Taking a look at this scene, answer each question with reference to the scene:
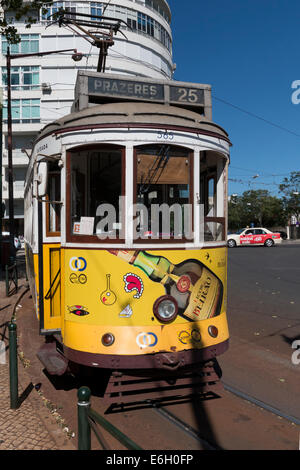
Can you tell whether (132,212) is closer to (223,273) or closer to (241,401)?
(223,273)

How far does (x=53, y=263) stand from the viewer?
17.7ft

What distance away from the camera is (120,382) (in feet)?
14.2

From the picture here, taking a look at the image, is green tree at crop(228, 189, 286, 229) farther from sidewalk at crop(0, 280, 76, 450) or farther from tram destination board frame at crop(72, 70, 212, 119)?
sidewalk at crop(0, 280, 76, 450)

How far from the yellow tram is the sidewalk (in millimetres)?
503

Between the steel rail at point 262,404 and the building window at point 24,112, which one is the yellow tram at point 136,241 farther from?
the building window at point 24,112

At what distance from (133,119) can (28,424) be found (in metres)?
3.47

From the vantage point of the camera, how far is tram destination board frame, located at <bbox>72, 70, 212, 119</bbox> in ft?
17.9

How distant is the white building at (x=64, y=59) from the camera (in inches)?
1431

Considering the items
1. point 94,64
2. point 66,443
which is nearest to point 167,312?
point 66,443

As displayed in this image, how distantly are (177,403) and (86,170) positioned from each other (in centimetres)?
300

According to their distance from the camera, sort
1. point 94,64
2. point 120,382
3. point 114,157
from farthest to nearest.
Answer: point 94,64 → point 114,157 → point 120,382

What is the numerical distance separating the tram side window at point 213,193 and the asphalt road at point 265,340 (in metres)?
2.19

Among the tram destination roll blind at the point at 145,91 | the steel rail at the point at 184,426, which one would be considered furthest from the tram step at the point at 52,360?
the tram destination roll blind at the point at 145,91

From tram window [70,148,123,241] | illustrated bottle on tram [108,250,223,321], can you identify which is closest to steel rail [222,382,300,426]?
illustrated bottle on tram [108,250,223,321]
